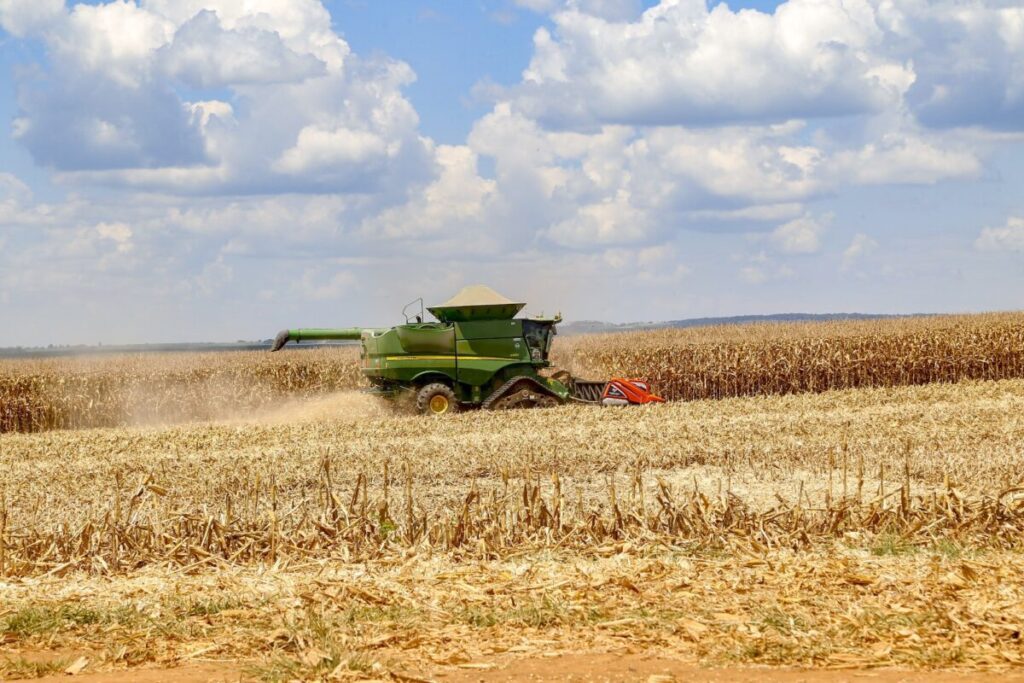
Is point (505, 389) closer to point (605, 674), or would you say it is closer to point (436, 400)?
point (436, 400)

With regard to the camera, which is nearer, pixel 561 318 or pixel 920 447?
pixel 920 447

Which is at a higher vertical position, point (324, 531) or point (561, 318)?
point (561, 318)

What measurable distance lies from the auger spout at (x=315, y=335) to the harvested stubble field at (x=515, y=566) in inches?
239

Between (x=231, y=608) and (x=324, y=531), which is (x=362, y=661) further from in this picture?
(x=324, y=531)

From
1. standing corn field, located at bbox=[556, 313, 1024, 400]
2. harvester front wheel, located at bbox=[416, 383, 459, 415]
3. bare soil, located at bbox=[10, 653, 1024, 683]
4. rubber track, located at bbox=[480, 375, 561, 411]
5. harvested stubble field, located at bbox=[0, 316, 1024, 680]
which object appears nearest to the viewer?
bare soil, located at bbox=[10, 653, 1024, 683]

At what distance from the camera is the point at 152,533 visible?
10.4 metres

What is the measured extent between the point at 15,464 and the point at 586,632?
12.5m

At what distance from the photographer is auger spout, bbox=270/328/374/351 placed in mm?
22547

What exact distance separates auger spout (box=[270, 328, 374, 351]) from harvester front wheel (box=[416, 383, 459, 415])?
1.65m

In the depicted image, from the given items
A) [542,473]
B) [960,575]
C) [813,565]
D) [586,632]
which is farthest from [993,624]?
[542,473]

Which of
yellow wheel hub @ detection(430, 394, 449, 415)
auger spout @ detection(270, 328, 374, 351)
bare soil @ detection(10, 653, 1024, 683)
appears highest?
auger spout @ detection(270, 328, 374, 351)

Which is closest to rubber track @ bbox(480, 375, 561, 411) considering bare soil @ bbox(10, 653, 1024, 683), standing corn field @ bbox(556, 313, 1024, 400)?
standing corn field @ bbox(556, 313, 1024, 400)

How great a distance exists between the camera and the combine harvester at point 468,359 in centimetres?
2192

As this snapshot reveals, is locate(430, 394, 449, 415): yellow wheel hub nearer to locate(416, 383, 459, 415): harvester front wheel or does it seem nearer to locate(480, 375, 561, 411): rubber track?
locate(416, 383, 459, 415): harvester front wheel
